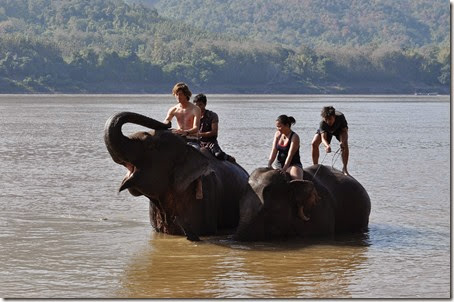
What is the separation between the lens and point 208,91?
134 metres

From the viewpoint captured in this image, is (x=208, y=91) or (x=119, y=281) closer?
(x=119, y=281)

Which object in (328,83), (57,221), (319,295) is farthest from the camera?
(328,83)

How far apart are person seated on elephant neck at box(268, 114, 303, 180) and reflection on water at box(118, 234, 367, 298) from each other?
0.76m

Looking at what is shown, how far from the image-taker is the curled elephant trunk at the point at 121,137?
11.7 meters

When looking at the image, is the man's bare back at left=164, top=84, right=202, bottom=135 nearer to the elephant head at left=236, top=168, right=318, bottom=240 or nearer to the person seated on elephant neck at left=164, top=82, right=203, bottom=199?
the person seated on elephant neck at left=164, top=82, right=203, bottom=199

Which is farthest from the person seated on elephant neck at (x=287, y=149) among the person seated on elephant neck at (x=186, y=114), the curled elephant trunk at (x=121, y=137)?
the curled elephant trunk at (x=121, y=137)

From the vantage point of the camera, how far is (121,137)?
1179 cm

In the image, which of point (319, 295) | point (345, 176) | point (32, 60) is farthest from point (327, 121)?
point (32, 60)

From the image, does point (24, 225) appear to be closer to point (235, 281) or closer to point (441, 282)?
point (235, 281)

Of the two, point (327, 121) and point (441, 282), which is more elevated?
point (327, 121)

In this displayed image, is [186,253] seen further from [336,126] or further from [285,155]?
[336,126]

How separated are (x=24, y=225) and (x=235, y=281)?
415cm

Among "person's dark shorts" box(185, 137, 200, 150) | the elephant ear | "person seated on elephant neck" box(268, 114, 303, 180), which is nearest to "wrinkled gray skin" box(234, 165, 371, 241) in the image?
"person seated on elephant neck" box(268, 114, 303, 180)

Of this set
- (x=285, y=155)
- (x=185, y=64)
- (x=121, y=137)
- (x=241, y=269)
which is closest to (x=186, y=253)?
(x=241, y=269)
